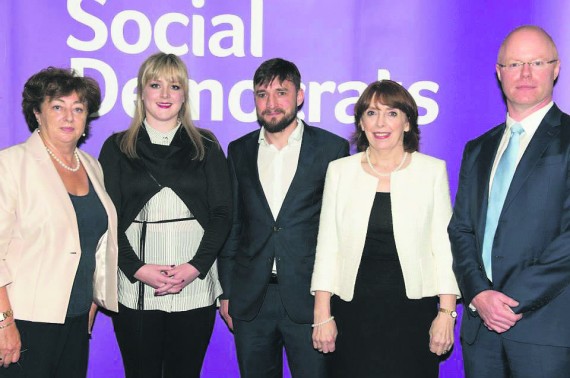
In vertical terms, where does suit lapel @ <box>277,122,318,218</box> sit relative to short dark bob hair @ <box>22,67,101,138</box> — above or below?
below

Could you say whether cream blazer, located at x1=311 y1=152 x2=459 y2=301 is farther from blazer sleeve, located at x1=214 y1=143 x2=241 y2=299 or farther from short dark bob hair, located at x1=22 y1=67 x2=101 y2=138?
short dark bob hair, located at x1=22 y1=67 x2=101 y2=138

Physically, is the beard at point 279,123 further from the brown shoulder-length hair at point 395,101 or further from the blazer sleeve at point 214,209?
the brown shoulder-length hair at point 395,101

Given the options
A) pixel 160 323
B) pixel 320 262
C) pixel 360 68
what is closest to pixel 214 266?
pixel 160 323

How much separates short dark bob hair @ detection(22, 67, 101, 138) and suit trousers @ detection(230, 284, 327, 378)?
1.38 m

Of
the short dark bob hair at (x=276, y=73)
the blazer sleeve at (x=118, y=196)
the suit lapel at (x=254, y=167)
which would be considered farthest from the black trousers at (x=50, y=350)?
the short dark bob hair at (x=276, y=73)

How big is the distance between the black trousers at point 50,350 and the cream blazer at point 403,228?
→ 115cm

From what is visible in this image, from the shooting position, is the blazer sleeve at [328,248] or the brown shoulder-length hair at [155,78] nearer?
the blazer sleeve at [328,248]

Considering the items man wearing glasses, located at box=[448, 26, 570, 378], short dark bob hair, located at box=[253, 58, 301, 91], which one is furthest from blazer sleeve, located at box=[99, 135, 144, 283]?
man wearing glasses, located at box=[448, 26, 570, 378]

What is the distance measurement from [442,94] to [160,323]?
2257 millimetres

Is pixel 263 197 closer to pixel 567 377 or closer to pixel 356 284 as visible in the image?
pixel 356 284

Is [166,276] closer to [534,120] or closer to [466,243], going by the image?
[466,243]

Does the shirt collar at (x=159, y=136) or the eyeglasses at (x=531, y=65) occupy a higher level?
A: the eyeglasses at (x=531, y=65)

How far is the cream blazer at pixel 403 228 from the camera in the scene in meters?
3.07

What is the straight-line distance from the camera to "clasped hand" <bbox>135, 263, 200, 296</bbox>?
3.27 meters
